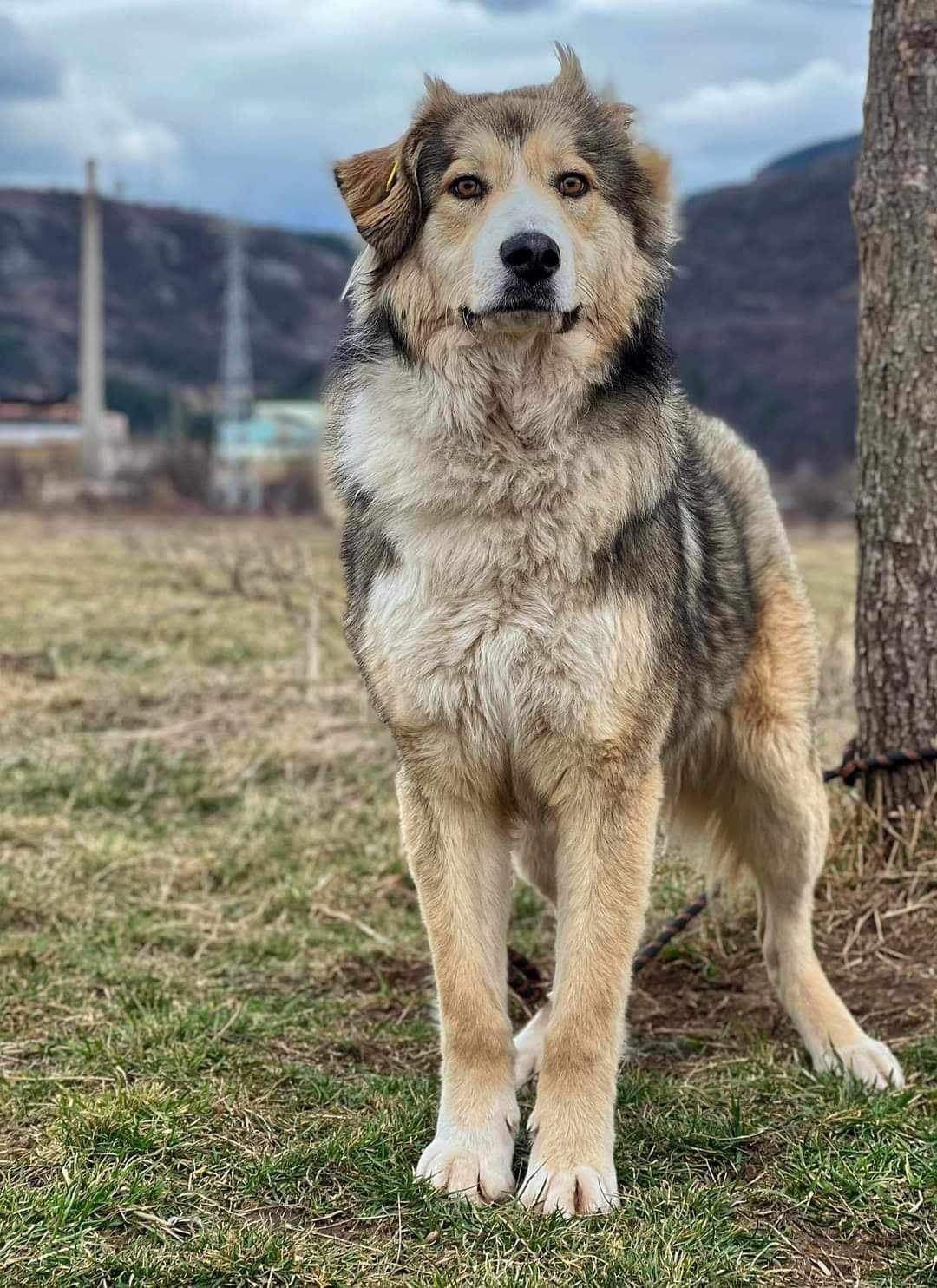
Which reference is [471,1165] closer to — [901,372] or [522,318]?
[522,318]

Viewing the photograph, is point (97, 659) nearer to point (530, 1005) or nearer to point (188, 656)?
point (188, 656)

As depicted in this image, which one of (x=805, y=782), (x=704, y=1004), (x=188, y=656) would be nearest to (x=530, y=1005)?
(x=704, y=1004)

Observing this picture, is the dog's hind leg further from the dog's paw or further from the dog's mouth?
the dog's mouth

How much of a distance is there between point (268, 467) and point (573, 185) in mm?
24432

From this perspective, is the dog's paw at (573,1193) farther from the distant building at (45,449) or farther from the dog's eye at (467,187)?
the distant building at (45,449)

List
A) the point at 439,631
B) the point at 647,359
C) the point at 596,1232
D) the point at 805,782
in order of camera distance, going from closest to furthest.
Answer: the point at 596,1232 → the point at 439,631 → the point at 647,359 → the point at 805,782

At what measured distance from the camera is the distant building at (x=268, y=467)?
24.9 m

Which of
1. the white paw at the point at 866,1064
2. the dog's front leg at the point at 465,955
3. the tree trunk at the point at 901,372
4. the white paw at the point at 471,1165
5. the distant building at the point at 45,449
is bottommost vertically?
the distant building at the point at 45,449

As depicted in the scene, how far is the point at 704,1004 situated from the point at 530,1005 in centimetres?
54

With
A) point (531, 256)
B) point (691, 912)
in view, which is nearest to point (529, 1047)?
point (691, 912)

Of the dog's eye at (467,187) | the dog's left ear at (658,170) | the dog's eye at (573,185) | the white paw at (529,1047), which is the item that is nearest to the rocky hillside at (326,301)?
the white paw at (529,1047)

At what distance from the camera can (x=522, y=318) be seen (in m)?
2.90

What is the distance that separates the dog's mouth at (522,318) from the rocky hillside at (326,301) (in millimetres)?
34904

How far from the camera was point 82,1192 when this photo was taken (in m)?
2.70
